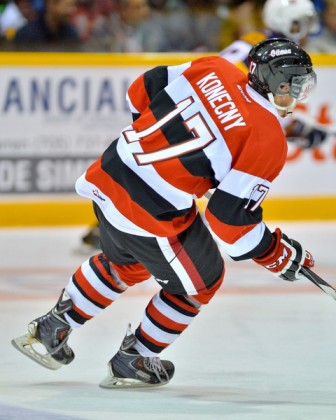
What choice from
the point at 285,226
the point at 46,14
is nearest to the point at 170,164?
the point at 285,226

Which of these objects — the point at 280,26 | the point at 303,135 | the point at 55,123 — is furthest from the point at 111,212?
the point at 55,123

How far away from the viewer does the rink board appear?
6785 millimetres

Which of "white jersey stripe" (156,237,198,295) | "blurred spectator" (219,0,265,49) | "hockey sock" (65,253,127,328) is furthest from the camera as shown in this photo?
"blurred spectator" (219,0,265,49)

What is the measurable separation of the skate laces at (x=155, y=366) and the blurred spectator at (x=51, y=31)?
150 inches

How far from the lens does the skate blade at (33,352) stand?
11.6 ft

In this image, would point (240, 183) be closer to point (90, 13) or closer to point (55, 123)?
point (55, 123)

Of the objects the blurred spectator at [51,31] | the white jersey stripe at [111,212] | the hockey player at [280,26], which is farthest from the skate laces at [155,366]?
the blurred spectator at [51,31]

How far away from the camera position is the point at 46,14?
730 cm

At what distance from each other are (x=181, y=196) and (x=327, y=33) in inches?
189

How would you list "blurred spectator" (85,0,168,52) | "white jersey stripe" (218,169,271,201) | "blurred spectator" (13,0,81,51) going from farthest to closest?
"blurred spectator" (85,0,168,52) → "blurred spectator" (13,0,81,51) → "white jersey stripe" (218,169,271,201)

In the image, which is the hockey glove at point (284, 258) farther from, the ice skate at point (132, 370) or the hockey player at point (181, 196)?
the ice skate at point (132, 370)

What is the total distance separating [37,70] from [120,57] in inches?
20.4

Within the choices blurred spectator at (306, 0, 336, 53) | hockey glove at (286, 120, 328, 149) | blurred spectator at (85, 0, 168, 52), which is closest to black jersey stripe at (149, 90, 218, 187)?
hockey glove at (286, 120, 328, 149)

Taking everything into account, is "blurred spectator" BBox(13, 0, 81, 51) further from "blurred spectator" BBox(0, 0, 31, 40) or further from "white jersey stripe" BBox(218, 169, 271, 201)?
"white jersey stripe" BBox(218, 169, 271, 201)
